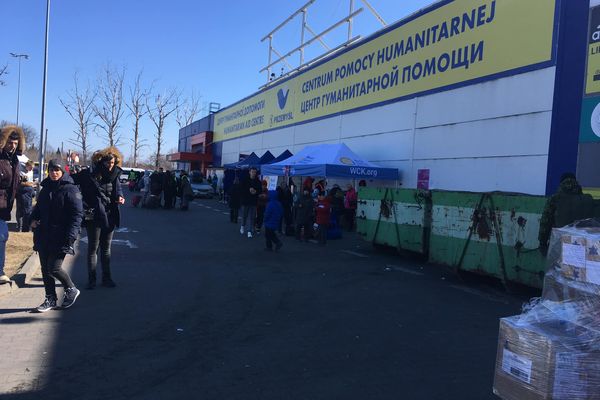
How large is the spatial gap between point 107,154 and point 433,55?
11.8 m

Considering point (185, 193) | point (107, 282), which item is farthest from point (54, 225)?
point (185, 193)

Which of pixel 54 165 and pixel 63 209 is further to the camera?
pixel 54 165

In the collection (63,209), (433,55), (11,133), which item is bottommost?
(63,209)

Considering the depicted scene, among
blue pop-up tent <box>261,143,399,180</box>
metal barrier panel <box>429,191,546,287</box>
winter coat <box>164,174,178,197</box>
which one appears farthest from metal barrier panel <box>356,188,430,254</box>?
winter coat <box>164,174,178,197</box>

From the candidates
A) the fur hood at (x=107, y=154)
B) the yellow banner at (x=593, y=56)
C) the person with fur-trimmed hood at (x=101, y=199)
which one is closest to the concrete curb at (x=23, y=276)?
the person with fur-trimmed hood at (x=101, y=199)

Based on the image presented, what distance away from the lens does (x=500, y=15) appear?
1316 centimetres

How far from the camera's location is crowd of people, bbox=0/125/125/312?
5.86m

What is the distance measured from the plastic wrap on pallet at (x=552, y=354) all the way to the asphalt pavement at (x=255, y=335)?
140cm

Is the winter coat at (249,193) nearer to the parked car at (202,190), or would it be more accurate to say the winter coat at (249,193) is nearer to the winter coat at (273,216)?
the winter coat at (273,216)

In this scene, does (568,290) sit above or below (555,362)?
above

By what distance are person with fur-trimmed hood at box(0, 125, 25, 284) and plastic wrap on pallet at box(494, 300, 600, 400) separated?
5.87 m

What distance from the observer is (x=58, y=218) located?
5.88 meters

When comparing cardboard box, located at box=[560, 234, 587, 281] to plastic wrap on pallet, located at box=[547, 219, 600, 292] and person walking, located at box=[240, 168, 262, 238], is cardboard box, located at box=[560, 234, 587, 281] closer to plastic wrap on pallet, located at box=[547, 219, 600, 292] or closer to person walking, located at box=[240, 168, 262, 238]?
plastic wrap on pallet, located at box=[547, 219, 600, 292]

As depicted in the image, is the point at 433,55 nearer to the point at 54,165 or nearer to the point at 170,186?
the point at 170,186
